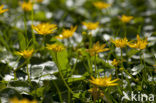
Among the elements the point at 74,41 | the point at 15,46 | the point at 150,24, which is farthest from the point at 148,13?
the point at 15,46

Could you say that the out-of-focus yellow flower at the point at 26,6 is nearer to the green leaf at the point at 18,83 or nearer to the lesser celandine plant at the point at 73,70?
the lesser celandine plant at the point at 73,70

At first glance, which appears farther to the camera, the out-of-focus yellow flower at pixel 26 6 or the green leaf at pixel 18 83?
the out-of-focus yellow flower at pixel 26 6

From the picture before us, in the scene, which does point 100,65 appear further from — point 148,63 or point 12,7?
point 12,7

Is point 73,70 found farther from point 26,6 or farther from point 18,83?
point 26,6

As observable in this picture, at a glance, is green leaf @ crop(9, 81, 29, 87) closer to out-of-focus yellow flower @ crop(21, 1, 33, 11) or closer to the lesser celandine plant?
the lesser celandine plant

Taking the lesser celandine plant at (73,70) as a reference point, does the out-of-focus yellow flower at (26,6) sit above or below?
above

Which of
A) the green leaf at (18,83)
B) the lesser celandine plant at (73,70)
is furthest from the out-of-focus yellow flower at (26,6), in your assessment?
the green leaf at (18,83)

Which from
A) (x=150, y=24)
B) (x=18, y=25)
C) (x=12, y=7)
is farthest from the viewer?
(x=12, y=7)

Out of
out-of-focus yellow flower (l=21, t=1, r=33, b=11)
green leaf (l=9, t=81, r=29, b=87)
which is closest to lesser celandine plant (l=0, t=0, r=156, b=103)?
green leaf (l=9, t=81, r=29, b=87)

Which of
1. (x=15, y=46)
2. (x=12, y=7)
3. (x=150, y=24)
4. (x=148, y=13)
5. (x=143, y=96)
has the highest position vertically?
(x=12, y=7)

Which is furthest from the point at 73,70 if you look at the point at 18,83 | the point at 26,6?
the point at 26,6

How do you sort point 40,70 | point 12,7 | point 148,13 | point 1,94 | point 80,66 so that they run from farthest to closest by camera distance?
point 12,7 → point 148,13 → point 80,66 → point 40,70 → point 1,94
